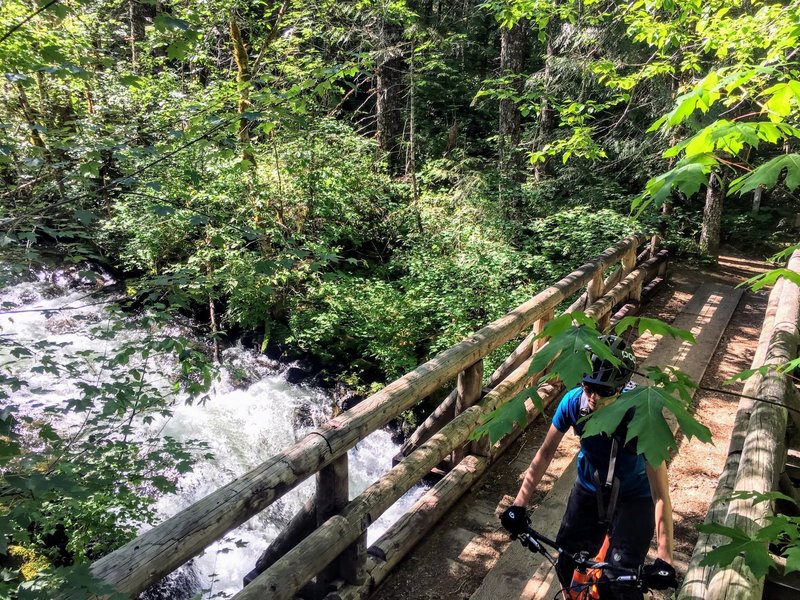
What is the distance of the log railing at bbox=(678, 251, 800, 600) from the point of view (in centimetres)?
184

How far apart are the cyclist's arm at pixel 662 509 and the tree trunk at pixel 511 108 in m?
9.24

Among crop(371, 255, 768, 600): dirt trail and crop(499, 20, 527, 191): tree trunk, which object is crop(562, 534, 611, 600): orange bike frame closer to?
crop(371, 255, 768, 600): dirt trail

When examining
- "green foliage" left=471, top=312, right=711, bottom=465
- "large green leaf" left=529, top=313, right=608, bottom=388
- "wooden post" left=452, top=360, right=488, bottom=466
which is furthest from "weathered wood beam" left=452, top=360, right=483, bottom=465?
"large green leaf" left=529, top=313, right=608, bottom=388

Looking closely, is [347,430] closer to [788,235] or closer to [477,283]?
[477,283]

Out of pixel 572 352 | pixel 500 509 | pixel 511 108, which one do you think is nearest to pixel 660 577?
pixel 572 352

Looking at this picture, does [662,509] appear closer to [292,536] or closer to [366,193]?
[292,536]

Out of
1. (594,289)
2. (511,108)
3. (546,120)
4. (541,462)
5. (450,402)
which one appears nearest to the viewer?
(541,462)

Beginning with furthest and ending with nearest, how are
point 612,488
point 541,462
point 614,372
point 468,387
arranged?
1. point 468,387
2. point 541,462
3. point 612,488
4. point 614,372

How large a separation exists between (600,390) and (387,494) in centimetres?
Answer: 180

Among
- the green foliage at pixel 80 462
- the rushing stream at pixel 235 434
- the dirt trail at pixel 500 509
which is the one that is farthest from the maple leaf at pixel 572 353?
the rushing stream at pixel 235 434

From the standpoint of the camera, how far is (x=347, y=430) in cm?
306

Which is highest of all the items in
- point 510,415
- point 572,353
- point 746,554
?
point 572,353

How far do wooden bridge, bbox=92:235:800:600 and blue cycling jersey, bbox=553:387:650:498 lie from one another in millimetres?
A: 349

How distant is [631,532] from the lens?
95.4 inches
